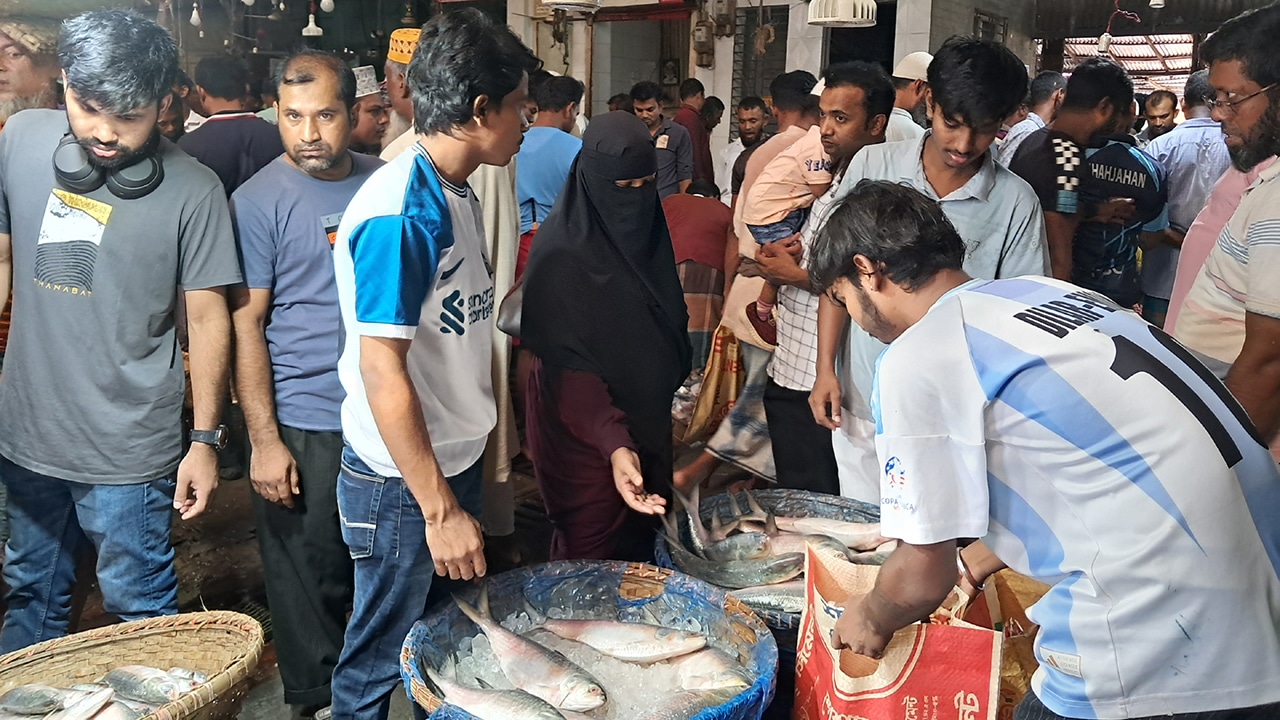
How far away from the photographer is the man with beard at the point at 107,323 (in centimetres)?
235

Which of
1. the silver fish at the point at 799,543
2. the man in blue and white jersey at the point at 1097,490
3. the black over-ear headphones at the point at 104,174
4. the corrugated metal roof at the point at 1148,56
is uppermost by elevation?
the corrugated metal roof at the point at 1148,56

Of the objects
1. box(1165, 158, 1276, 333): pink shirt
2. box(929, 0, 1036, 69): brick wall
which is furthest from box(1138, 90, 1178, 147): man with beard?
box(1165, 158, 1276, 333): pink shirt

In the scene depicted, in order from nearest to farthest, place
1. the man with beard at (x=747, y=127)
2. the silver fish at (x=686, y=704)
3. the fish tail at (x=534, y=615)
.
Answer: the silver fish at (x=686, y=704)
the fish tail at (x=534, y=615)
the man with beard at (x=747, y=127)

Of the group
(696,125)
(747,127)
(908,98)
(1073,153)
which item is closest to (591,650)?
(1073,153)

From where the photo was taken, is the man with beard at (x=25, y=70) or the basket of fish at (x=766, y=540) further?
the man with beard at (x=25, y=70)

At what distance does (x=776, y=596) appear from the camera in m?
2.57

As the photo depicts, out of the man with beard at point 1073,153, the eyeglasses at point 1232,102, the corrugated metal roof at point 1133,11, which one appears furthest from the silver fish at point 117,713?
the corrugated metal roof at point 1133,11

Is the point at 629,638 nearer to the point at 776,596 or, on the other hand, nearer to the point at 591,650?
the point at 591,650

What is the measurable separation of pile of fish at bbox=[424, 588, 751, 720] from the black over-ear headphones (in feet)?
4.16

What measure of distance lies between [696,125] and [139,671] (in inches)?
289

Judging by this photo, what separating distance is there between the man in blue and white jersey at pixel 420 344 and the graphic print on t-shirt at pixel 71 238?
78cm

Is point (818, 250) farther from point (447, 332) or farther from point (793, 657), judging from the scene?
point (793, 657)

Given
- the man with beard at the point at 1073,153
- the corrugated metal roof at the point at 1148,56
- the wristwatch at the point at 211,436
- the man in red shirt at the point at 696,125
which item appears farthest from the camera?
the corrugated metal roof at the point at 1148,56

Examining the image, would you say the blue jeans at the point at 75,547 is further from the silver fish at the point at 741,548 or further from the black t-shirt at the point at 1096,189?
the black t-shirt at the point at 1096,189
